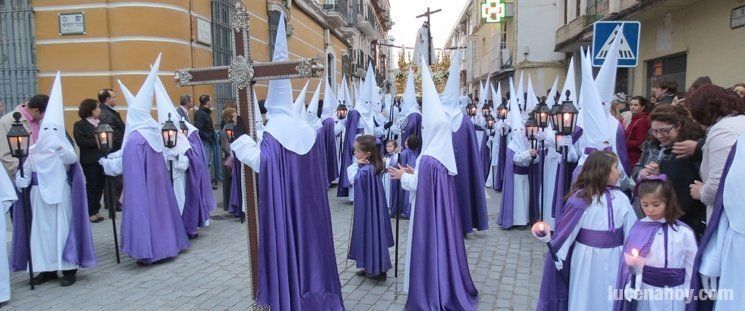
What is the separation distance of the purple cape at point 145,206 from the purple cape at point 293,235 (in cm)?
250

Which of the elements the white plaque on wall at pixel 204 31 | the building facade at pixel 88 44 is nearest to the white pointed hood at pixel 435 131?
the building facade at pixel 88 44

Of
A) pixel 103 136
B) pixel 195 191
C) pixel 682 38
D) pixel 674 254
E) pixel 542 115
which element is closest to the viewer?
pixel 674 254

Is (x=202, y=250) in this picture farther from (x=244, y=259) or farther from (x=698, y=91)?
(x=698, y=91)

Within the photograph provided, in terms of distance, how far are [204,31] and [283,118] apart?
8496mm

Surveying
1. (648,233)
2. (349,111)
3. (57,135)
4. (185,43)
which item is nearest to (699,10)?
(349,111)

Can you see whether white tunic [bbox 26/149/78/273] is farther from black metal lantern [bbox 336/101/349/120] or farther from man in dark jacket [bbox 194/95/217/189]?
black metal lantern [bbox 336/101/349/120]

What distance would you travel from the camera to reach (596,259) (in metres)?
3.52

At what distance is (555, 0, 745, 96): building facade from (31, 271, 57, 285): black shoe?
11648 millimetres

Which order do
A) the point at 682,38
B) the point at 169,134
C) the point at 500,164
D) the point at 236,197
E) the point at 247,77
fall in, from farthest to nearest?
1. the point at 682,38
2. the point at 500,164
3. the point at 236,197
4. the point at 169,134
5. the point at 247,77

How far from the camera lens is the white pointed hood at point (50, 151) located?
521cm

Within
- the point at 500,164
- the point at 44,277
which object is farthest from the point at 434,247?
the point at 500,164

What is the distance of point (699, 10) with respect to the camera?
1139 centimetres

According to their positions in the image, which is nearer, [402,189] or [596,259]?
[596,259]

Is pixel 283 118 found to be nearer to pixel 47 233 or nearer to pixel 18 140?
pixel 18 140
